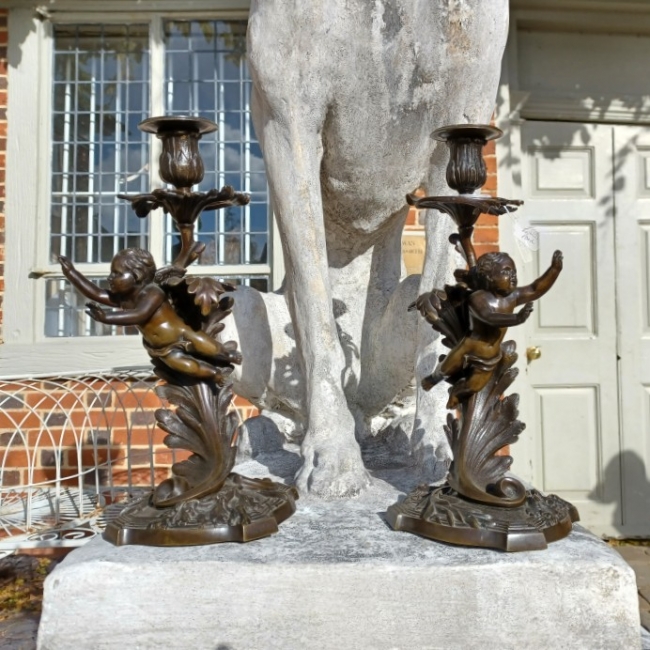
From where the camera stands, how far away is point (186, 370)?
105cm

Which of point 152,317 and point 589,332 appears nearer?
point 152,317

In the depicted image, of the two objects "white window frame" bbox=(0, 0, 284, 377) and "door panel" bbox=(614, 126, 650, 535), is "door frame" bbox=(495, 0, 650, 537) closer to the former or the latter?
"door panel" bbox=(614, 126, 650, 535)

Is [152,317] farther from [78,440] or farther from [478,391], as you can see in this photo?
[78,440]

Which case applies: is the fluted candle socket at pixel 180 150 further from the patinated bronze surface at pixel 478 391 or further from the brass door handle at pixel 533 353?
the brass door handle at pixel 533 353

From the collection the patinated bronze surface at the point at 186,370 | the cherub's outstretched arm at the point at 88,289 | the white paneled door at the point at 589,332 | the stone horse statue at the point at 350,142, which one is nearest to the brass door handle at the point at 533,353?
the white paneled door at the point at 589,332

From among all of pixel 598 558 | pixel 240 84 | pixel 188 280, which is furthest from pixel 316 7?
pixel 240 84

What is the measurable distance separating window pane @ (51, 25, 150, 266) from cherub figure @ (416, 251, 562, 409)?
124 inches

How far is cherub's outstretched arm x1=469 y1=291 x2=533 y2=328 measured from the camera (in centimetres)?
99

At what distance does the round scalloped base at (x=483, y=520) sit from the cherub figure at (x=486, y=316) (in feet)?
0.52

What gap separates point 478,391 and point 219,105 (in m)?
3.23

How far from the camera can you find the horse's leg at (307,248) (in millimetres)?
1342

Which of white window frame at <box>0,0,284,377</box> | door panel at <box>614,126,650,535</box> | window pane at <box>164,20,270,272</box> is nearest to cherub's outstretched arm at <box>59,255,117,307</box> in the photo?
white window frame at <box>0,0,284,377</box>

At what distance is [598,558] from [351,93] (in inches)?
37.3

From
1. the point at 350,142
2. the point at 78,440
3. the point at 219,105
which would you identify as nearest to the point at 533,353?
the point at 219,105
